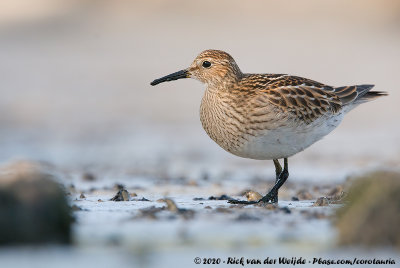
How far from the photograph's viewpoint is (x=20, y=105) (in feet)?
60.4

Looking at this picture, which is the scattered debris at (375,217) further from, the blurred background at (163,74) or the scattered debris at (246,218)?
the scattered debris at (246,218)

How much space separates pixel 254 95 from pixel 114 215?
263cm

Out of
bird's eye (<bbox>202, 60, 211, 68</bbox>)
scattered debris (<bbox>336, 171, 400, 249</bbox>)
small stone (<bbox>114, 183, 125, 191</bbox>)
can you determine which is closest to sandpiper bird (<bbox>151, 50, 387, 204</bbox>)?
bird's eye (<bbox>202, 60, 211, 68</bbox>)

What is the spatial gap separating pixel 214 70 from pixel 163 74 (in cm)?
1379

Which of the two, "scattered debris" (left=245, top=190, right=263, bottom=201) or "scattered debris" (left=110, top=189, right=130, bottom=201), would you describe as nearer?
"scattered debris" (left=110, top=189, right=130, bottom=201)

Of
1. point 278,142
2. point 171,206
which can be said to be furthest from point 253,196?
point 171,206

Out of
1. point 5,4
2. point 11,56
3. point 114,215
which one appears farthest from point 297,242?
point 5,4

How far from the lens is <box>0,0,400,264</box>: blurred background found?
13609mm

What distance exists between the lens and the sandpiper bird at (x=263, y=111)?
346 inches

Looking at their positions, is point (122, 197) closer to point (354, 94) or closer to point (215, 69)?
point (215, 69)

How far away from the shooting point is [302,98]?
9.27m

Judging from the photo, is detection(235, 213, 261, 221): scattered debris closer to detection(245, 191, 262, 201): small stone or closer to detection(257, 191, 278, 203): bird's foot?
detection(257, 191, 278, 203): bird's foot

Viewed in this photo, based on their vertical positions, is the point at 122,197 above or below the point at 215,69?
below

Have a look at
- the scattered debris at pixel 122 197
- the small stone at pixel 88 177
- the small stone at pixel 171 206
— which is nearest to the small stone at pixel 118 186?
the small stone at pixel 88 177
